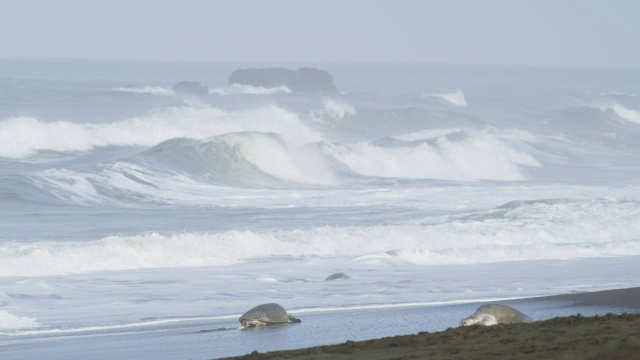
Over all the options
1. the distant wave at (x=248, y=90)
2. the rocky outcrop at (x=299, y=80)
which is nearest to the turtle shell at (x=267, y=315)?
the distant wave at (x=248, y=90)

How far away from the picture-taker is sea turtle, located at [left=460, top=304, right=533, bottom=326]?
33.6 ft

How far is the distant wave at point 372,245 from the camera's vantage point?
53.1 feet

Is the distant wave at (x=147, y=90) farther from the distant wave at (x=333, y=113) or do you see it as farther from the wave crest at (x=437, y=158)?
the wave crest at (x=437, y=158)

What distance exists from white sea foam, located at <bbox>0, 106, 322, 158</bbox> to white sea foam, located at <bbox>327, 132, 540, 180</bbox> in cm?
454

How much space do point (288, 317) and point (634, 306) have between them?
3.19 m

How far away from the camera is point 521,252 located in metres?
17.3

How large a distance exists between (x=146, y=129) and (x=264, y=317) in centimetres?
2864

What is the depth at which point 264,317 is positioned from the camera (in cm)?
1104

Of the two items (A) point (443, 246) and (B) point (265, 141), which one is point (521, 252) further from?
(B) point (265, 141)

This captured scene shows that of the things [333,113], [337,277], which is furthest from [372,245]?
[333,113]

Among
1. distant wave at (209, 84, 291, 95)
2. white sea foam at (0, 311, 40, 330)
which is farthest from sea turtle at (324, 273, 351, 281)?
distant wave at (209, 84, 291, 95)

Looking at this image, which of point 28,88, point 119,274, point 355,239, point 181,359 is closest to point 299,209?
point 355,239

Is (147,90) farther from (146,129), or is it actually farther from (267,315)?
(267,315)

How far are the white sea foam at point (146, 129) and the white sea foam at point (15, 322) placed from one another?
64.5 ft
